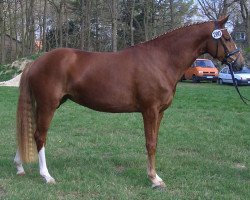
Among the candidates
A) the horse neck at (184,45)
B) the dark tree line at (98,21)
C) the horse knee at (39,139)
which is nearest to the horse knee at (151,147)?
the horse neck at (184,45)

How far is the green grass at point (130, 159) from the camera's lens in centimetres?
530

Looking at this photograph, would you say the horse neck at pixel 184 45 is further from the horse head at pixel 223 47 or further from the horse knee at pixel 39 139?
the horse knee at pixel 39 139

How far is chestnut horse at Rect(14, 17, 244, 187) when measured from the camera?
5695mm

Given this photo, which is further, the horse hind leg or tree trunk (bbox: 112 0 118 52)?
tree trunk (bbox: 112 0 118 52)

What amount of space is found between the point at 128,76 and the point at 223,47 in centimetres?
137

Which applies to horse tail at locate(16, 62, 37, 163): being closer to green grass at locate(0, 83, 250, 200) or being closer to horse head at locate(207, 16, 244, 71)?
green grass at locate(0, 83, 250, 200)

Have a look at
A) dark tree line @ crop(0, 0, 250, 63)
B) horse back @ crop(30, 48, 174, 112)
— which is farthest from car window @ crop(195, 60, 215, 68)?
horse back @ crop(30, 48, 174, 112)


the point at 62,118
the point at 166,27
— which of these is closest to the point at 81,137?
the point at 62,118

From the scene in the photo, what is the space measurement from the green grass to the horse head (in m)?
1.64

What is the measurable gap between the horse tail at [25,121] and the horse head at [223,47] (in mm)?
2613

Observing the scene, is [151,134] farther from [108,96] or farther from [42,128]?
[42,128]

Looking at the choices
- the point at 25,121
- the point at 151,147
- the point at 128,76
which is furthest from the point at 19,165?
the point at 128,76

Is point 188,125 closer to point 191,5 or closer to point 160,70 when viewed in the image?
point 160,70

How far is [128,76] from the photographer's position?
5707 millimetres
